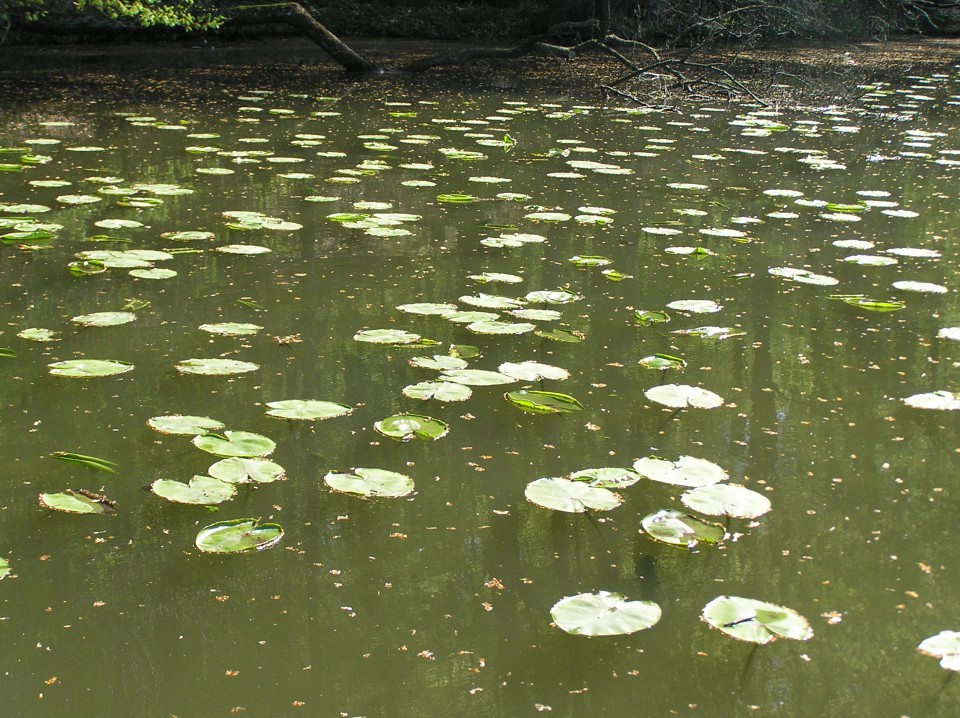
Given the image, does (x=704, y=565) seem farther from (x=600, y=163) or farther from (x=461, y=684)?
(x=600, y=163)

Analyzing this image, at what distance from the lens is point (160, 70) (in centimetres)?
820

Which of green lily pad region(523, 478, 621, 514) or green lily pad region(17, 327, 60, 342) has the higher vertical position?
green lily pad region(17, 327, 60, 342)

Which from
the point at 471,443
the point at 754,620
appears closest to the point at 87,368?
the point at 471,443

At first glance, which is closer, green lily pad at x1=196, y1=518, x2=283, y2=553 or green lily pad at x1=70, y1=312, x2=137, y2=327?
green lily pad at x1=196, y1=518, x2=283, y2=553

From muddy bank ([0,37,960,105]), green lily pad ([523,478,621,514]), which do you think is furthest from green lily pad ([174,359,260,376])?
muddy bank ([0,37,960,105])

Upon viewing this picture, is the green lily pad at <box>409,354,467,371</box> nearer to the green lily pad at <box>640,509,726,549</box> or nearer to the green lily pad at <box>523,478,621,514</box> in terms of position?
the green lily pad at <box>523,478,621,514</box>

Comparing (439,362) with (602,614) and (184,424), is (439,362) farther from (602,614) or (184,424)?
(602,614)

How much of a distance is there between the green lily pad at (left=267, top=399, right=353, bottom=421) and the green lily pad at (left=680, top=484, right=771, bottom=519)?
2.27 feet

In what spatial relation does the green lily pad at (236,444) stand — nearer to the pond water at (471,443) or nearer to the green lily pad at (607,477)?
the pond water at (471,443)

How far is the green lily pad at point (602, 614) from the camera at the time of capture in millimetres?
1339

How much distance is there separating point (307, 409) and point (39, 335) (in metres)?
0.79

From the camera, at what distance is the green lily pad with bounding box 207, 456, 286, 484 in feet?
5.59

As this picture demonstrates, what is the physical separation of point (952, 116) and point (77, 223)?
605 cm

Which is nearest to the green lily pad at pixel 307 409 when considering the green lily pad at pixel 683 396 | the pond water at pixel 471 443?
the pond water at pixel 471 443
